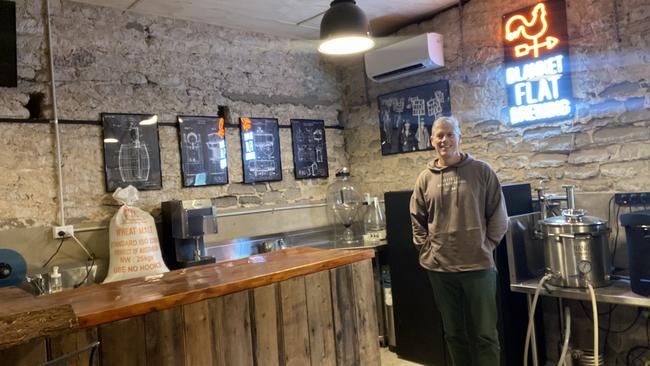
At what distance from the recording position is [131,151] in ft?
11.3

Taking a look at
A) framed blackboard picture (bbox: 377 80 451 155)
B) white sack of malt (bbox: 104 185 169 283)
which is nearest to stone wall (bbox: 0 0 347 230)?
white sack of malt (bbox: 104 185 169 283)

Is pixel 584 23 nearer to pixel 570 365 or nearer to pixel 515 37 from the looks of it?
pixel 515 37

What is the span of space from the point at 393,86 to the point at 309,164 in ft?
3.46

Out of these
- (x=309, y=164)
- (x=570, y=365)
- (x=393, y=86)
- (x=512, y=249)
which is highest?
(x=393, y=86)

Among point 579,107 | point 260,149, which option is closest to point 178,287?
point 260,149

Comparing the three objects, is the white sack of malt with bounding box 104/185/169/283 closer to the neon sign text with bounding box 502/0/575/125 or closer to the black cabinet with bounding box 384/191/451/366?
the black cabinet with bounding box 384/191/451/366

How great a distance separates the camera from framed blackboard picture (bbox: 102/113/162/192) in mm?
3344

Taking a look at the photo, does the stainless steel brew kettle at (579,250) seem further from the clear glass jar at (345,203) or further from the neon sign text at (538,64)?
the clear glass jar at (345,203)

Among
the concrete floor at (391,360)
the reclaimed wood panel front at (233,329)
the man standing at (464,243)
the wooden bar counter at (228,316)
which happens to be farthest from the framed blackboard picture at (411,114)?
the reclaimed wood panel front at (233,329)

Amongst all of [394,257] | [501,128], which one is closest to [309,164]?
[394,257]

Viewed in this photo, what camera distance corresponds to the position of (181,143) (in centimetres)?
370

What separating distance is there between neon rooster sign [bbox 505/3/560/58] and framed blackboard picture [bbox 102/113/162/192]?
2689 mm

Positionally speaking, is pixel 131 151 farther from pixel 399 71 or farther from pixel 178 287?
pixel 399 71

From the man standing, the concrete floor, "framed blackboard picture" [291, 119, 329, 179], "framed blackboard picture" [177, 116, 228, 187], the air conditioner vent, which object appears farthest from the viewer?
"framed blackboard picture" [291, 119, 329, 179]
